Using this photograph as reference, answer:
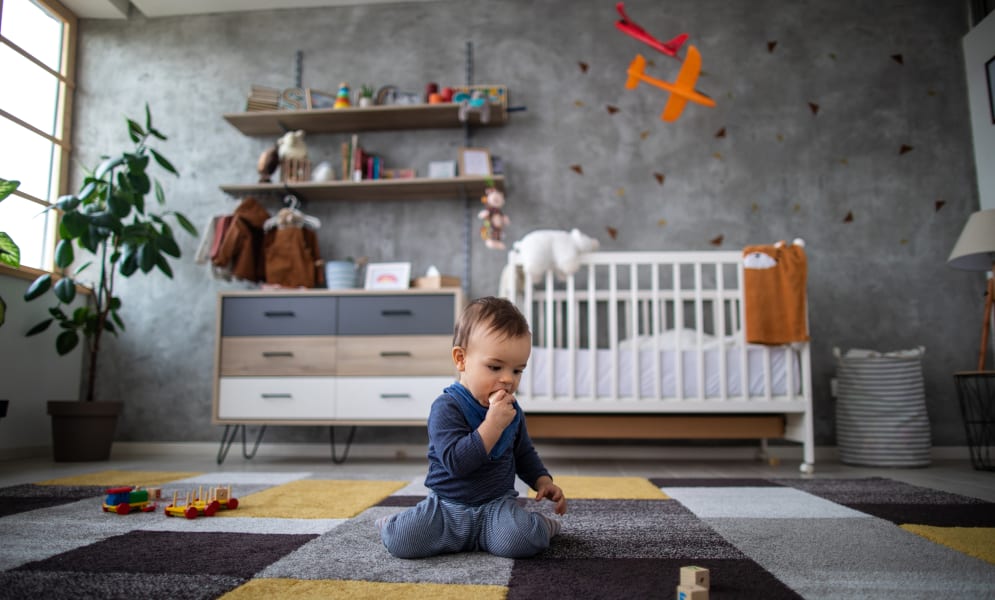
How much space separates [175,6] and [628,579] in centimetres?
419

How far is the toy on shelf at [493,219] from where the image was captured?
342 centimetres

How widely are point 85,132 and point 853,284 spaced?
14.5ft

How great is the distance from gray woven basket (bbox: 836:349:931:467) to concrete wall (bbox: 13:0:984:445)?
0.34m

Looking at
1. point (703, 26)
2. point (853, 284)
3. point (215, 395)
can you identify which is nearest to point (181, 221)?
point (215, 395)

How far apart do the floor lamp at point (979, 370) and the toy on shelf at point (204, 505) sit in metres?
A: 2.92

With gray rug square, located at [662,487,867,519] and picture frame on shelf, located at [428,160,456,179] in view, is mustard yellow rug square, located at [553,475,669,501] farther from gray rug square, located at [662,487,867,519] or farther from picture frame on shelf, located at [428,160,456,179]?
picture frame on shelf, located at [428,160,456,179]

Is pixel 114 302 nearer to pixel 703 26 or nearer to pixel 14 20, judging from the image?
pixel 14 20

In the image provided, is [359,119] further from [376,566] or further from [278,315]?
[376,566]

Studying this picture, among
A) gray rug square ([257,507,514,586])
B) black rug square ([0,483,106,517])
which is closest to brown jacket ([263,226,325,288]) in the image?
black rug square ([0,483,106,517])

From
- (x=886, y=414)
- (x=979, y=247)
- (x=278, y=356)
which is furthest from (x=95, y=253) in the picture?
(x=979, y=247)

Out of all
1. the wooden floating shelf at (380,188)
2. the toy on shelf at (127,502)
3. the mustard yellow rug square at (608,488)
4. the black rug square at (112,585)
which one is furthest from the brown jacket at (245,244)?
the black rug square at (112,585)

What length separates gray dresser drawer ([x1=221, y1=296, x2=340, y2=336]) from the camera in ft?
10.6

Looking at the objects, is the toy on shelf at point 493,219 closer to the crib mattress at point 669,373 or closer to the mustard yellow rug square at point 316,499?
the crib mattress at point 669,373

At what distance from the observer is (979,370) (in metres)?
2.98
